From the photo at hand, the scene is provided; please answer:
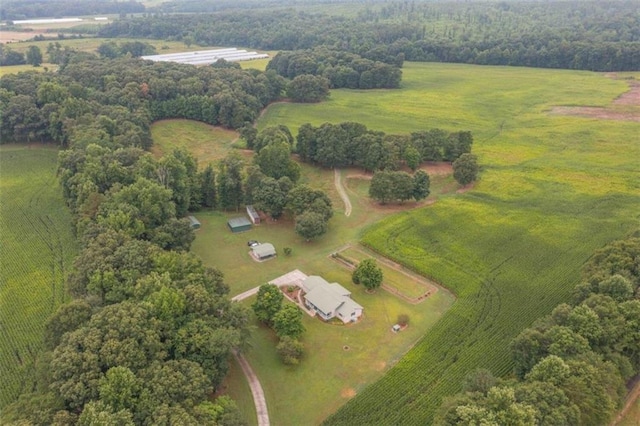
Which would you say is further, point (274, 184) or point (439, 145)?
point (439, 145)

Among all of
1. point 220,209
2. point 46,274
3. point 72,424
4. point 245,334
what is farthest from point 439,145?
point 72,424

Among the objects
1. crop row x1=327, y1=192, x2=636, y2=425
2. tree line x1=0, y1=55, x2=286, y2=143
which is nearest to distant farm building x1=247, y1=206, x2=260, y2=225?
crop row x1=327, y1=192, x2=636, y2=425

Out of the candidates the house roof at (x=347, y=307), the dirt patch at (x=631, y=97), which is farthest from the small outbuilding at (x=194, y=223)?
the dirt patch at (x=631, y=97)

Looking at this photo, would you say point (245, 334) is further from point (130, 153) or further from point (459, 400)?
point (130, 153)

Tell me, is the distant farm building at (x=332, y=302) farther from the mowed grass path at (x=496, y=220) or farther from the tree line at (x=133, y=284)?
the tree line at (x=133, y=284)

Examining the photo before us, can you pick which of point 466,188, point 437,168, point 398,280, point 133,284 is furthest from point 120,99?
point 398,280

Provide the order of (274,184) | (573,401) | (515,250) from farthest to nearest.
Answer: (274,184) → (515,250) → (573,401)

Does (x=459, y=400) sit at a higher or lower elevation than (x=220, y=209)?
higher

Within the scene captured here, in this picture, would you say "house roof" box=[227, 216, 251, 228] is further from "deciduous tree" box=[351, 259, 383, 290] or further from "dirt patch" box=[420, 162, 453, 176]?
"dirt patch" box=[420, 162, 453, 176]
